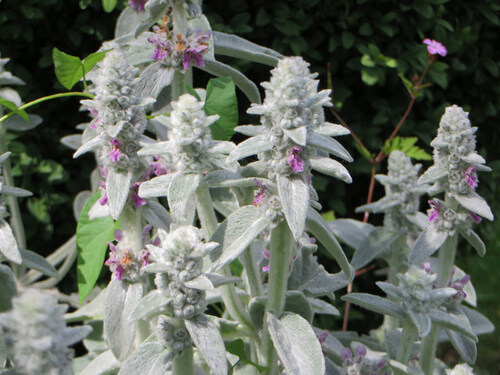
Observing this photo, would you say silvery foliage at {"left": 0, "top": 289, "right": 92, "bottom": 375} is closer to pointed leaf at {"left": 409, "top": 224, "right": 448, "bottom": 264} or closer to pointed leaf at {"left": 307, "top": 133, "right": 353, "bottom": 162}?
pointed leaf at {"left": 307, "top": 133, "right": 353, "bottom": 162}

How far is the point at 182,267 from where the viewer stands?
4.05 ft

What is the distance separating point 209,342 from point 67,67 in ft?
3.14

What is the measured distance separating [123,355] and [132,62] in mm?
A: 866

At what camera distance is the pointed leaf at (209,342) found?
3.98ft

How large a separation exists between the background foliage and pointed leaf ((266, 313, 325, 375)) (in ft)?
5.78

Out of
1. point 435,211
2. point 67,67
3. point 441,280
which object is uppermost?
point 67,67

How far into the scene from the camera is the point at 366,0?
3268 millimetres

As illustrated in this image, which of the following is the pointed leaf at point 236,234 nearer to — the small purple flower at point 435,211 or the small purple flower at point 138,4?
the small purple flower at point 435,211

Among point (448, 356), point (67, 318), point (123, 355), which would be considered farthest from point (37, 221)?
point (448, 356)

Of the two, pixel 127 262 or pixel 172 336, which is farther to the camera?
pixel 127 262

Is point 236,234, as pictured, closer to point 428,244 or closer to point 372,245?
point 428,244

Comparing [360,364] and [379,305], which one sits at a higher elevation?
[379,305]

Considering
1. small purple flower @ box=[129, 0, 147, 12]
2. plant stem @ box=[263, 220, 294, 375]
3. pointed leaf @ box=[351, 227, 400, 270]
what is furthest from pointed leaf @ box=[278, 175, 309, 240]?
pointed leaf @ box=[351, 227, 400, 270]

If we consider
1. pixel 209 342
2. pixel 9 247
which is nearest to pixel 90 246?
pixel 9 247
